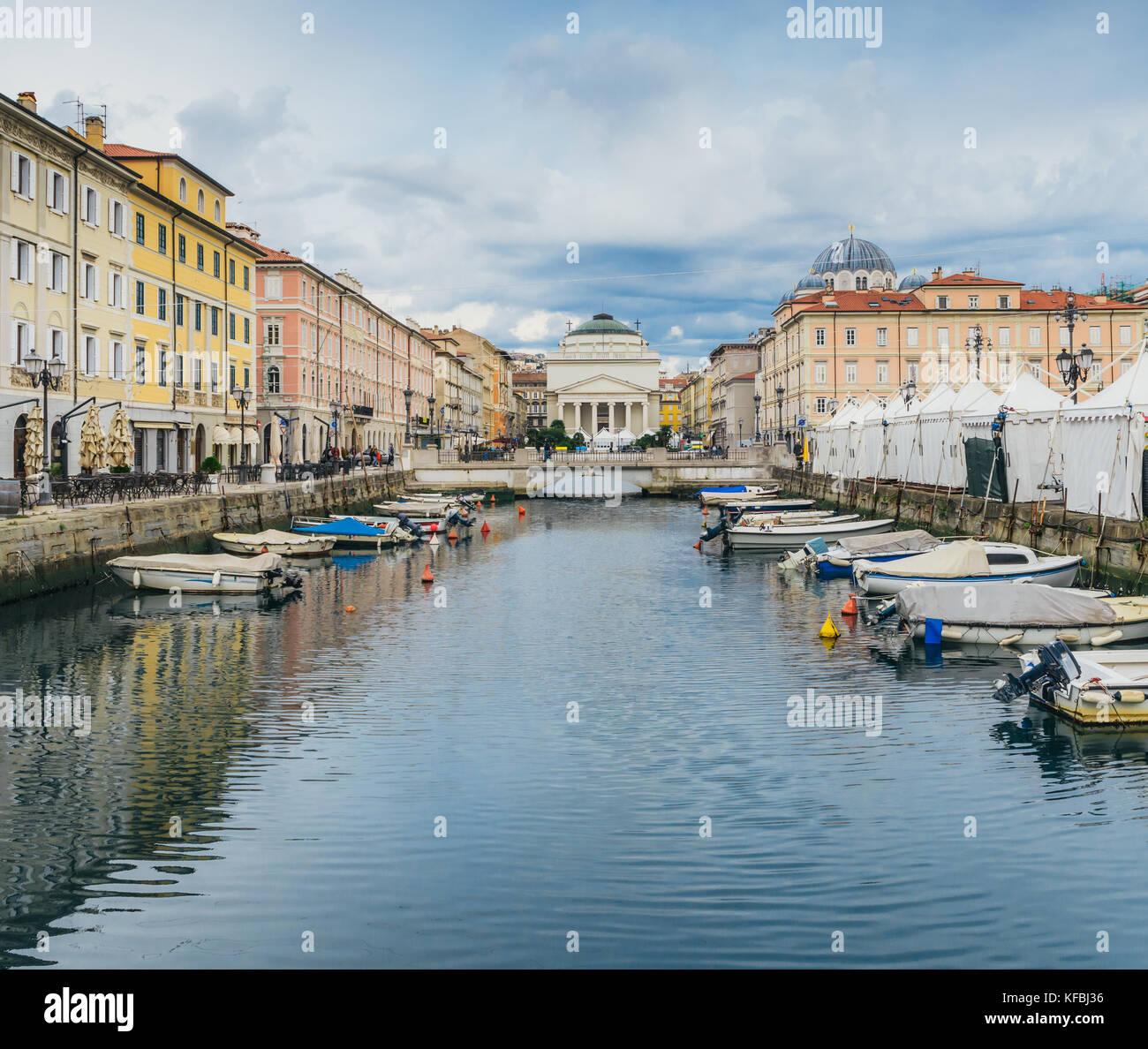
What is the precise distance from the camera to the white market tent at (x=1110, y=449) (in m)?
30.1

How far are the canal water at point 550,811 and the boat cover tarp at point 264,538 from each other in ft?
51.7

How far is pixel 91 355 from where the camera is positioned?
153 ft

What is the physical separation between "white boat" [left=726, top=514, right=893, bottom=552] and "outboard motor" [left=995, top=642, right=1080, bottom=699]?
26496mm

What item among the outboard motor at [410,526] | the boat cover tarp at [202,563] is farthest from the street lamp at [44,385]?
the outboard motor at [410,526]

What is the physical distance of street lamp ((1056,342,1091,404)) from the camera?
33.8 m

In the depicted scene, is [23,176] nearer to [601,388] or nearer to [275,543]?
[275,543]

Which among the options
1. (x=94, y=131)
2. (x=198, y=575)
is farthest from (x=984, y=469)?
(x=94, y=131)

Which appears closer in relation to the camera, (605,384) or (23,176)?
(23,176)

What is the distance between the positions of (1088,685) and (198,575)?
25.2 m

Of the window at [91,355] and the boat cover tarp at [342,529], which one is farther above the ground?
the window at [91,355]

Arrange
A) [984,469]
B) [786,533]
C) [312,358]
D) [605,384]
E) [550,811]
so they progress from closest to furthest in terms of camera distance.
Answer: [550,811] → [984,469] → [786,533] → [312,358] → [605,384]

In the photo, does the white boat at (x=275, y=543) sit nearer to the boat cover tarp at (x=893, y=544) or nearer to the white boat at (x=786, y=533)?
the white boat at (x=786, y=533)
